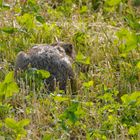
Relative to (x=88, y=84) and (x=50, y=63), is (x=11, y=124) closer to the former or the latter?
(x=88, y=84)

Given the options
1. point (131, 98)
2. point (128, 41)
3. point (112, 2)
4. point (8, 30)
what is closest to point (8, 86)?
point (131, 98)

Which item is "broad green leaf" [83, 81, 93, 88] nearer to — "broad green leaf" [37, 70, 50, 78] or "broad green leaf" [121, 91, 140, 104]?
"broad green leaf" [37, 70, 50, 78]

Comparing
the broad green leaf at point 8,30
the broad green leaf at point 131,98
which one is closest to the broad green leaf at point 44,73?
the broad green leaf at point 131,98

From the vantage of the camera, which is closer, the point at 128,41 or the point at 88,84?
the point at 88,84

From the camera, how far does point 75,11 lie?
252 inches

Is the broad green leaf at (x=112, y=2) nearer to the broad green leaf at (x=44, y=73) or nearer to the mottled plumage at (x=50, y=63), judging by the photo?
the mottled plumage at (x=50, y=63)

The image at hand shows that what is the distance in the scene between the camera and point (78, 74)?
4.96 metres

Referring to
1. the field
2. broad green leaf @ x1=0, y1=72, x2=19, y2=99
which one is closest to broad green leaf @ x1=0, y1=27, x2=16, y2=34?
the field

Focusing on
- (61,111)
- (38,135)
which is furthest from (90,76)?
(38,135)

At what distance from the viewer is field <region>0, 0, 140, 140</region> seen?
3975 millimetres

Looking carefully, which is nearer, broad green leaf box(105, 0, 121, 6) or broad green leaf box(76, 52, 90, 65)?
broad green leaf box(76, 52, 90, 65)

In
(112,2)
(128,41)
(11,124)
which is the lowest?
(11,124)

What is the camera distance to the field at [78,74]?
397 cm

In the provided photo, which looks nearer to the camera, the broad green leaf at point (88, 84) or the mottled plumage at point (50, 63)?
the broad green leaf at point (88, 84)
